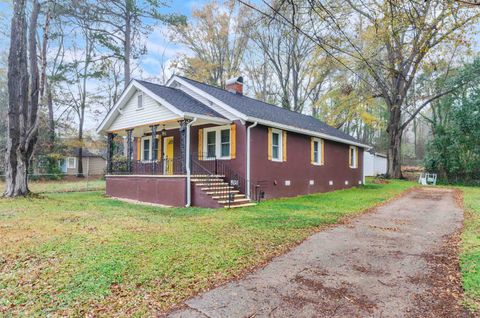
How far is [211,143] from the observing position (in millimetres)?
12344

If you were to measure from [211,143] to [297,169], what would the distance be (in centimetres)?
400

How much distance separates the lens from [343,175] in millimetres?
17359

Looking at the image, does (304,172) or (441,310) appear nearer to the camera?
(441,310)

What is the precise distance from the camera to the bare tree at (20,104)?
1098 centimetres

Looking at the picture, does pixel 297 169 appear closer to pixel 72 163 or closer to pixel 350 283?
pixel 350 283

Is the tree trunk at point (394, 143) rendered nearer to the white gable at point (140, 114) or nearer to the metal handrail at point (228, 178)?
the metal handrail at point (228, 178)

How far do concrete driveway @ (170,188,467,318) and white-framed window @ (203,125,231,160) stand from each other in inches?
245

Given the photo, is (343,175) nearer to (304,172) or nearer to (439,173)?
(304,172)

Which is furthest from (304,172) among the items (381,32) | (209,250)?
(209,250)

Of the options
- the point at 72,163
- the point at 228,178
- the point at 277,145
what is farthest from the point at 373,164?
the point at 72,163

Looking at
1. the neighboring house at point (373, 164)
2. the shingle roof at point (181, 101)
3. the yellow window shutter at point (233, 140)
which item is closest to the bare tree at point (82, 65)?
the shingle roof at point (181, 101)

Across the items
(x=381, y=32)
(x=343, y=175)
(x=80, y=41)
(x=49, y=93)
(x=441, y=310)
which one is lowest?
(x=441, y=310)

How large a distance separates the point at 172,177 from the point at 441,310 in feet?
28.9

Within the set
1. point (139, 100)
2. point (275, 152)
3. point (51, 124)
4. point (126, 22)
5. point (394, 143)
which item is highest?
point (126, 22)
